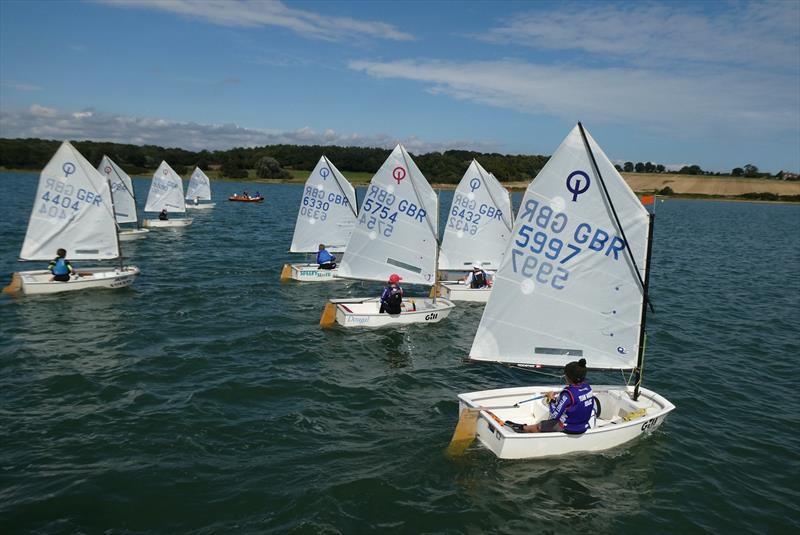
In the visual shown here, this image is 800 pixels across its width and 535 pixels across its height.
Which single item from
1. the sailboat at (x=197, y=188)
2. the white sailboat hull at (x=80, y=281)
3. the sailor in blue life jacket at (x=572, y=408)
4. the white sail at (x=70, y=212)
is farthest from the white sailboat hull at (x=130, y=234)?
the sailor in blue life jacket at (x=572, y=408)

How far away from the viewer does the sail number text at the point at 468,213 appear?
2780cm

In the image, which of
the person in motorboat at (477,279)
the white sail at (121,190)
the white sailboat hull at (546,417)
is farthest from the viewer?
the white sail at (121,190)

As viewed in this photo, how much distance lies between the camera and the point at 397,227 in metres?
23.1

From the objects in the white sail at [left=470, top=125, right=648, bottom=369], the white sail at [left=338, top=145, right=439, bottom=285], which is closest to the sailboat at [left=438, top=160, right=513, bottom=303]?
the white sail at [left=338, top=145, right=439, bottom=285]

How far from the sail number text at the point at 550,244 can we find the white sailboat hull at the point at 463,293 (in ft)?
41.0

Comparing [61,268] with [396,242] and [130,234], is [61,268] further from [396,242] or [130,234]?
[130,234]

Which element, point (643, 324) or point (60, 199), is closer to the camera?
point (643, 324)

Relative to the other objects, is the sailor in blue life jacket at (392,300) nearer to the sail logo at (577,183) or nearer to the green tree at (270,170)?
the sail logo at (577,183)

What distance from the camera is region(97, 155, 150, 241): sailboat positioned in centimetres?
4341

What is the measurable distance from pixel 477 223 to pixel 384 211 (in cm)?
691

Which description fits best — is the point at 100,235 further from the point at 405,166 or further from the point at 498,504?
the point at 498,504

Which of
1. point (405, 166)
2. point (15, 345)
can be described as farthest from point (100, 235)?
point (405, 166)

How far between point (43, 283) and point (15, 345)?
7.09 metres

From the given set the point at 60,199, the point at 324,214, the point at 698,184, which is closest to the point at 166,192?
the point at 60,199
